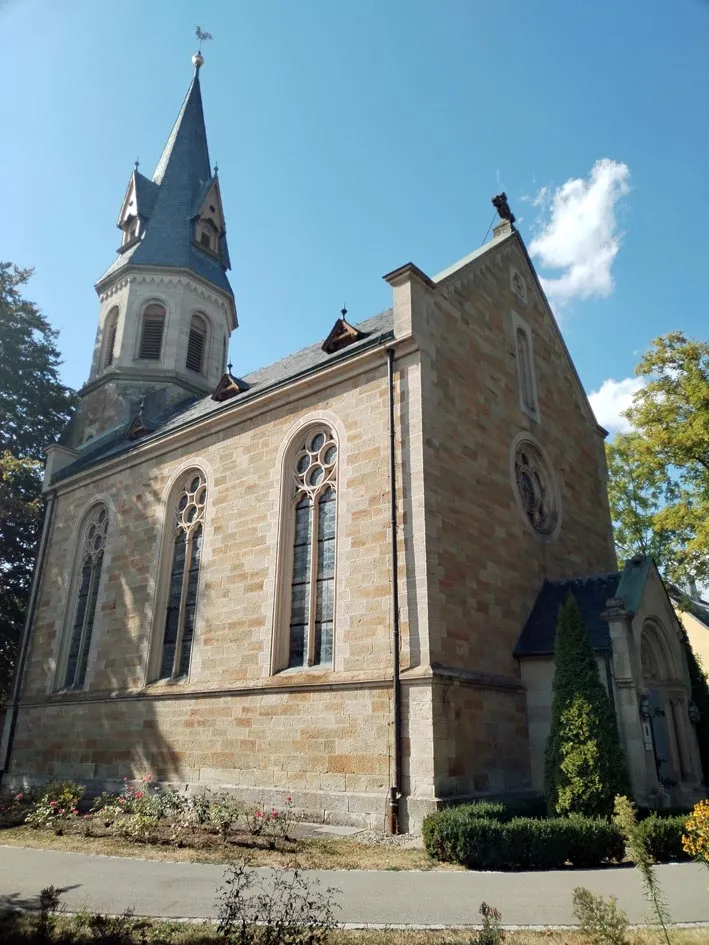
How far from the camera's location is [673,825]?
9070mm

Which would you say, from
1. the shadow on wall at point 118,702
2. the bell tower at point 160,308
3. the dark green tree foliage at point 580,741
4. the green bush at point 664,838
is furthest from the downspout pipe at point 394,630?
the bell tower at point 160,308

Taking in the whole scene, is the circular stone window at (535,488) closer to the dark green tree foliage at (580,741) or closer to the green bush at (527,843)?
the dark green tree foliage at (580,741)

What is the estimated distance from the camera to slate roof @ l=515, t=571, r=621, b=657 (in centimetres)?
1384

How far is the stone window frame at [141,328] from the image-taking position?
27312 millimetres

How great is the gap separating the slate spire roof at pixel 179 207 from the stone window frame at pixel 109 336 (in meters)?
1.76

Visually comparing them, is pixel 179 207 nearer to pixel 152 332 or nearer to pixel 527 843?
pixel 152 332

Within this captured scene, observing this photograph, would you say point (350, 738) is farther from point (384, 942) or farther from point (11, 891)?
point (384, 942)

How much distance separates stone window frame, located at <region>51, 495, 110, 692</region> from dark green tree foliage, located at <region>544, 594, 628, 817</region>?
1278cm

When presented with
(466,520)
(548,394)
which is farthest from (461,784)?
(548,394)

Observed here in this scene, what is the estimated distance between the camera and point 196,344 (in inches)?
1121

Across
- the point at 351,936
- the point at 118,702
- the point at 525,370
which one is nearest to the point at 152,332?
the point at 118,702

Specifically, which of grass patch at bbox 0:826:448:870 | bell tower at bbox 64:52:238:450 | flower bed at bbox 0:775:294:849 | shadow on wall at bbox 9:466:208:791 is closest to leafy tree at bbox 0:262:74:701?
bell tower at bbox 64:52:238:450

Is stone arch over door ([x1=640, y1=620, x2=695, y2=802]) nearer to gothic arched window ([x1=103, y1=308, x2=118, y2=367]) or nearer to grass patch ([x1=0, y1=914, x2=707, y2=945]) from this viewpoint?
grass patch ([x1=0, y1=914, x2=707, y2=945])

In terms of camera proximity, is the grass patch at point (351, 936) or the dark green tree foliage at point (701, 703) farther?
the dark green tree foliage at point (701, 703)
